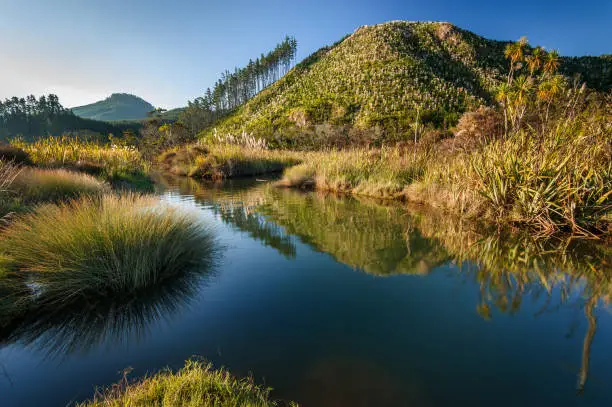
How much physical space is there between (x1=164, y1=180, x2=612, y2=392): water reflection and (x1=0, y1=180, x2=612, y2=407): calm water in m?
0.03

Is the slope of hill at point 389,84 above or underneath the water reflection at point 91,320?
above

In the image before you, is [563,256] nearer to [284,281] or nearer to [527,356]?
[527,356]

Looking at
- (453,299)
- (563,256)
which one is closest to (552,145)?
(563,256)

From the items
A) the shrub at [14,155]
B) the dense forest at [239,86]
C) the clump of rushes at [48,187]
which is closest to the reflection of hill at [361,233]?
the clump of rushes at [48,187]

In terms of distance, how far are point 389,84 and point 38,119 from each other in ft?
310

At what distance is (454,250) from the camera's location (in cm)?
512

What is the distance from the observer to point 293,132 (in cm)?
3250

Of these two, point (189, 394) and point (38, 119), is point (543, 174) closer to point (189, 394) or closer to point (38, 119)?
point (189, 394)

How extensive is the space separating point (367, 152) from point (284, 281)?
9.87 meters

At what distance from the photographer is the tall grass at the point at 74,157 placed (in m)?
9.96

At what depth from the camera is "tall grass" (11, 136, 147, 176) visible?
9961 mm

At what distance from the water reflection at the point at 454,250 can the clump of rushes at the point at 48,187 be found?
3.39 meters

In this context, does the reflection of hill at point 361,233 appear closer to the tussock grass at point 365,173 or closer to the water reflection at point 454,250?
the water reflection at point 454,250

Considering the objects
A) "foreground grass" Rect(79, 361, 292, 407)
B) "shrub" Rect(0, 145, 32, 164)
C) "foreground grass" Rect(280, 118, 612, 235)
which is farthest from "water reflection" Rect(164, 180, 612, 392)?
"shrub" Rect(0, 145, 32, 164)
